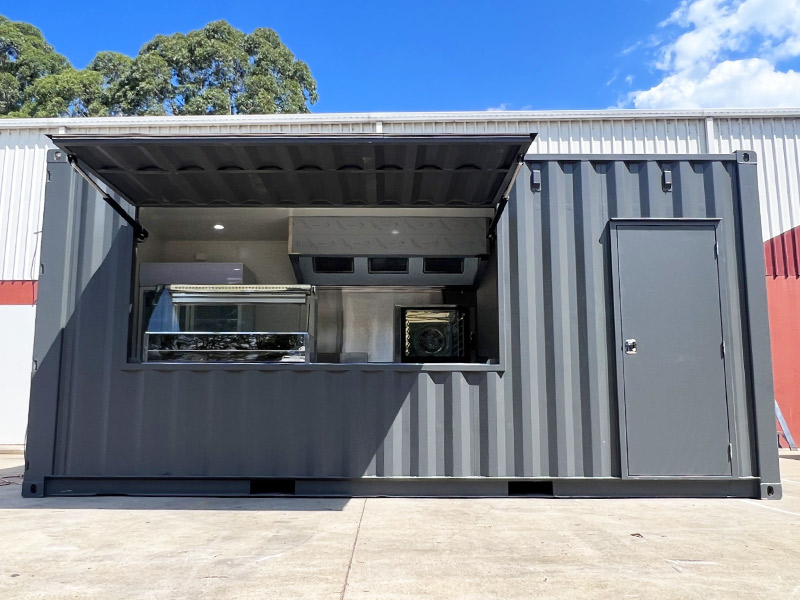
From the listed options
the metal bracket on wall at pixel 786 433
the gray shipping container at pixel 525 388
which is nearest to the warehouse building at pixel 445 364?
the gray shipping container at pixel 525 388

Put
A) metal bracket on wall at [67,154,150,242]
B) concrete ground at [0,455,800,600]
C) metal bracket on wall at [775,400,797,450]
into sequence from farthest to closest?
1. metal bracket on wall at [775,400,797,450]
2. metal bracket on wall at [67,154,150,242]
3. concrete ground at [0,455,800,600]

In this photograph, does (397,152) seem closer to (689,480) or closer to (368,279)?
(368,279)

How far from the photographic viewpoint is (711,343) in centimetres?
426

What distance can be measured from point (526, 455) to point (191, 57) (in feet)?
73.2

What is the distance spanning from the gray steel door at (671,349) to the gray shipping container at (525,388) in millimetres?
12

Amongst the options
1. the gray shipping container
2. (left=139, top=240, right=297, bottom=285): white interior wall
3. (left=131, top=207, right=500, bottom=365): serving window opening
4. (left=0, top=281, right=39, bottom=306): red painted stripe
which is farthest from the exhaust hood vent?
(left=0, top=281, right=39, bottom=306): red painted stripe

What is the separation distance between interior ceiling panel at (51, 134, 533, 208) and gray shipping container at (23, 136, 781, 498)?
1.98 feet

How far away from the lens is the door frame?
4152 mm

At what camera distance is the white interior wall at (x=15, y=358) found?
831cm

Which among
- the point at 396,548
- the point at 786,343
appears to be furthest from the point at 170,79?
the point at 396,548

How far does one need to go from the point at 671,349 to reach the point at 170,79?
21.5 m

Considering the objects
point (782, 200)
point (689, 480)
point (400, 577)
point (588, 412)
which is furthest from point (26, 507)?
point (782, 200)

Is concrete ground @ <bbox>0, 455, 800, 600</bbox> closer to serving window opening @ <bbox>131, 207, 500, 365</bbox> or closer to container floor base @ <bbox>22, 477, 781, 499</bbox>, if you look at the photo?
container floor base @ <bbox>22, 477, 781, 499</bbox>

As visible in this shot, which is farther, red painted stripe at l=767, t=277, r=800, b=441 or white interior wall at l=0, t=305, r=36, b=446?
white interior wall at l=0, t=305, r=36, b=446
